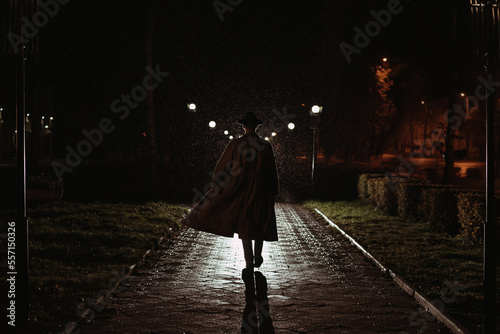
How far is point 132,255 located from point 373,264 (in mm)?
3838

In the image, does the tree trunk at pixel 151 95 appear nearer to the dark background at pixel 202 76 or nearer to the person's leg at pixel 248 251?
the dark background at pixel 202 76

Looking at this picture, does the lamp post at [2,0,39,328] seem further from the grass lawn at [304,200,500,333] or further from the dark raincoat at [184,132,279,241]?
the grass lawn at [304,200,500,333]

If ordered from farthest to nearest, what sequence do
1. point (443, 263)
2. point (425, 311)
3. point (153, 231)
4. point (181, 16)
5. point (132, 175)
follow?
point (132, 175)
point (181, 16)
point (153, 231)
point (443, 263)
point (425, 311)

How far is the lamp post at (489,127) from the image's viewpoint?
520 cm

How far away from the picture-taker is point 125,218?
1452 centimetres

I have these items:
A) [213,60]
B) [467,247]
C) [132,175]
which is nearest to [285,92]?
[213,60]

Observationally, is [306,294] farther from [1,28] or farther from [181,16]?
[181,16]

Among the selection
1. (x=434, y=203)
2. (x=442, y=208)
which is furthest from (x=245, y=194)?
(x=434, y=203)

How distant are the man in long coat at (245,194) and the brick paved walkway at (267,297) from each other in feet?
2.06

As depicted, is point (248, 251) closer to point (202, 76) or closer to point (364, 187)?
point (364, 187)

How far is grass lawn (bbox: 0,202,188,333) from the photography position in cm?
640

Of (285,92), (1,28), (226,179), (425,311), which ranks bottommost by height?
(425,311)

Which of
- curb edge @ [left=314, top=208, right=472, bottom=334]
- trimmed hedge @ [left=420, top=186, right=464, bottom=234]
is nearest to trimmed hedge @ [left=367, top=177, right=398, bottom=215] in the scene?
trimmed hedge @ [left=420, top=186, right=464, bottom=234]

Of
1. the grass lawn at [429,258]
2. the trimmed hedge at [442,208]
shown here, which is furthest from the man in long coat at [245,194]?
the trimmed hedge at [442,208]
